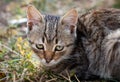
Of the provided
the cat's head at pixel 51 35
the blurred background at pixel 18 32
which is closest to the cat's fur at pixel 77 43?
the cat's head at pixel 51 35

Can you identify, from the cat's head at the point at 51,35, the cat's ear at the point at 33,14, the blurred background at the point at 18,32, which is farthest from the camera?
the blurred background at the point at 18,32

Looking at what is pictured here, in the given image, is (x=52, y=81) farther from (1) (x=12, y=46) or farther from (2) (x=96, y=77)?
(1) (x=12, y=46)

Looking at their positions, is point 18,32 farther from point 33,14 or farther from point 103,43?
point 103,43

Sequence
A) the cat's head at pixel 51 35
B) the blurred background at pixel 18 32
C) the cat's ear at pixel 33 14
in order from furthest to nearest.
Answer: the blurred background at pixel 18 32 < the cat's ear at pixel 33 14 < the cat's head at pixel 51 35

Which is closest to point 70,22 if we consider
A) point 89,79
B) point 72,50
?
point 72,50

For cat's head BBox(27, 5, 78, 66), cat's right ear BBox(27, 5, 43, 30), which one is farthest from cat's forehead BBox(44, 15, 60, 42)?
cat's right ear BBox(27, 5, 43, 30)

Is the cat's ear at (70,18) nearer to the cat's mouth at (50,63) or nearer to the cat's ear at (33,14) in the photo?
the cat's ear at (33,14)

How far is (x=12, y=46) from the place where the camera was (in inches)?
199

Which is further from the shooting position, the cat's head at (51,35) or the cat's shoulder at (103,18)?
the cat's shoulder at (103,18)

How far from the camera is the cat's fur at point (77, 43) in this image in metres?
4.11

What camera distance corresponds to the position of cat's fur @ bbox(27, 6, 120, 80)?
4.11 meters

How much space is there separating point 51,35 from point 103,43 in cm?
61

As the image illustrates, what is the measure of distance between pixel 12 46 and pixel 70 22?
3.89ft

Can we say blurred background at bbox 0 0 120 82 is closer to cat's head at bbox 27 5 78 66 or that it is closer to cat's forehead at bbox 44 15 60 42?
cat's head at bbox 27 5 78 66
